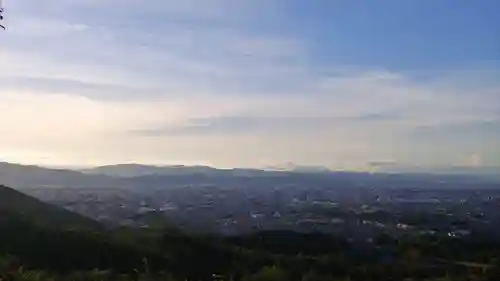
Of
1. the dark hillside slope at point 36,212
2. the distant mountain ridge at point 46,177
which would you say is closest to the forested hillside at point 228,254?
the dark hillside slope at point 36,212

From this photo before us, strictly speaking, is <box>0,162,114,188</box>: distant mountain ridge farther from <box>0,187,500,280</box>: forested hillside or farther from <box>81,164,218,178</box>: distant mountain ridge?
<box>0,187,500,280</box>: forested hillside

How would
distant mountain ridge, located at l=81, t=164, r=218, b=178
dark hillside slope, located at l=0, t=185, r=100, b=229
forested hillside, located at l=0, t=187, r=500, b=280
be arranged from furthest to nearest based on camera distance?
distant mountain ridge, located at l=81, t=164, r=218, b=178, dark hillside slope, located at l=0, t=185, r=100, b=229, forested hillside, located at l=0, t=187, r=500, b=280

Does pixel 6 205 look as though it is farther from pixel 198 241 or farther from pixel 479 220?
pixel 479 220

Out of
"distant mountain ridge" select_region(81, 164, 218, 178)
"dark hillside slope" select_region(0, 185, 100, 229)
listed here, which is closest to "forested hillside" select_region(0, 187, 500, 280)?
"dark hillside slope" select_region(0, 185, 100, 229)

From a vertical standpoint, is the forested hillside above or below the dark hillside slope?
below

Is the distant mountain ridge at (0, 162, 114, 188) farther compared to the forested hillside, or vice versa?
the distant mountain ridge at (0, 162, 114, 188)

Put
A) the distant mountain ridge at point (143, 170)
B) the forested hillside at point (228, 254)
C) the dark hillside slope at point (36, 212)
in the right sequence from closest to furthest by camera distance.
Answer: the forested hillside at point (228, 254)
the dark hillside slope at point (36, 212)
the distant mountain ridge at point (143, 170)

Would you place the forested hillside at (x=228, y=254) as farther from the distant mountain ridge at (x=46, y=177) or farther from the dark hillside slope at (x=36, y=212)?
the distant mountain ridge at (x=46, y=177)

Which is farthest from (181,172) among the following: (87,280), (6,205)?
(87,280)

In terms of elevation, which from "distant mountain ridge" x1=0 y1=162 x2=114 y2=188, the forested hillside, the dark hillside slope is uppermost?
"distant mountain ridge" x1=0 y1=162 x2=114 y2=188
